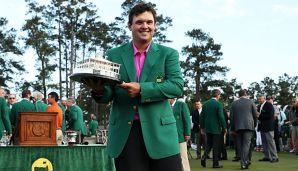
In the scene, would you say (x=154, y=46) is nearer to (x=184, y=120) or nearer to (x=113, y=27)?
(x=184, y=120)

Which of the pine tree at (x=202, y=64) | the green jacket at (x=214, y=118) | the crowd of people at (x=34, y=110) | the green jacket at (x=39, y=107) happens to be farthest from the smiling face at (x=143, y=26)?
the pine tree at (x=202, y=64)

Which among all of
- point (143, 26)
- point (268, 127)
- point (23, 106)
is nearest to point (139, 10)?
point (143, 26)

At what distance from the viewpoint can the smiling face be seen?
3.58m

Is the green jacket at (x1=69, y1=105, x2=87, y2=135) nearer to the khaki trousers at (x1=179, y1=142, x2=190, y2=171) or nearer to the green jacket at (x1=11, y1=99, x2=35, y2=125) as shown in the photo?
the green jacket at (x1=11, y1=99, x2=35, y2=125)

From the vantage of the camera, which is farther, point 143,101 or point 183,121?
point 183,121

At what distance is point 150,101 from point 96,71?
0.46m

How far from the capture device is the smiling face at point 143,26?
358 cm

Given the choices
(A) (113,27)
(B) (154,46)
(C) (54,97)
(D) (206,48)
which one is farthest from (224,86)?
(B) (154,46)

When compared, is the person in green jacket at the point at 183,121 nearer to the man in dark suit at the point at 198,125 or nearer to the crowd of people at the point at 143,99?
the man in dark suit at the point at 198,125

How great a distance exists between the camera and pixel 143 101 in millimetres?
3512

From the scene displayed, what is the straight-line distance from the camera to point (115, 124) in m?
3.63

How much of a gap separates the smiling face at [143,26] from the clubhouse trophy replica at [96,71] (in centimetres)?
31

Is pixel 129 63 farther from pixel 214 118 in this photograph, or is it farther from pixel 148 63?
pixel 214 118

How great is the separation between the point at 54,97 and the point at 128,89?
9413mm
